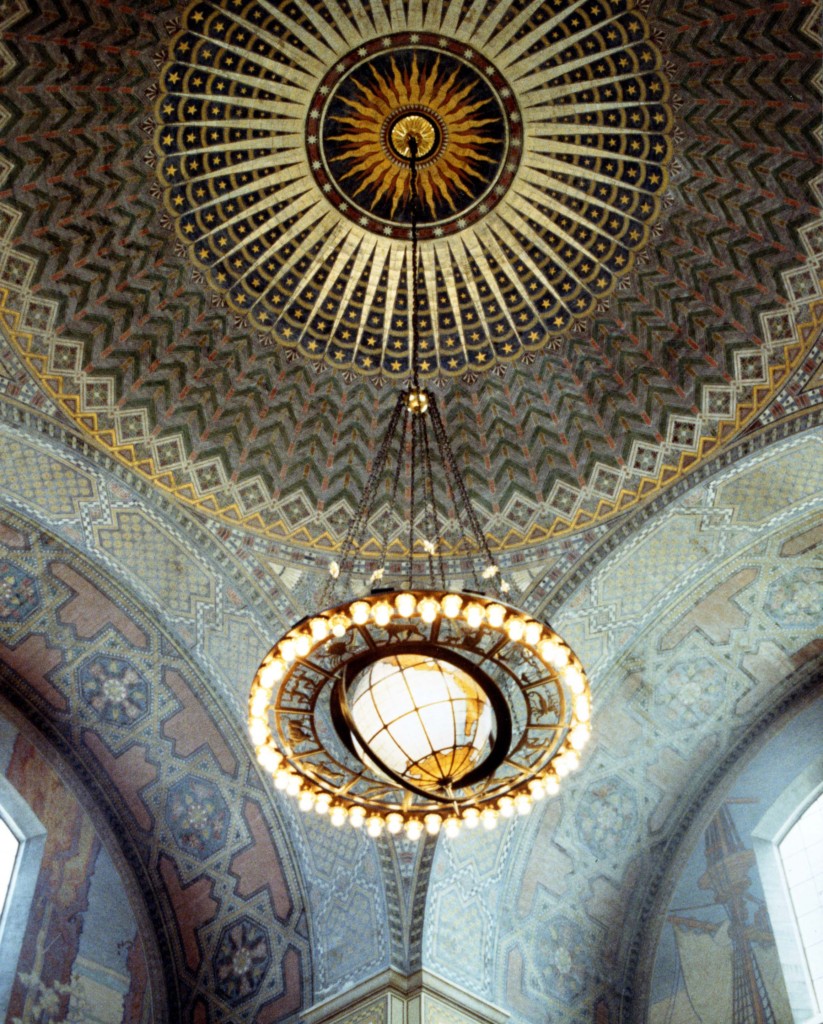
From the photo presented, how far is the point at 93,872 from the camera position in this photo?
11.9m

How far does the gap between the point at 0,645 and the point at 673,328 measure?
7.22 metres

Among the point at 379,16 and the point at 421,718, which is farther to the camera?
the point at 379,16

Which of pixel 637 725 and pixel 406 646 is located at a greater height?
pixel 637 725

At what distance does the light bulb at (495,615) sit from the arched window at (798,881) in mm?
5038

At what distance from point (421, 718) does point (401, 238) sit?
5248 mm

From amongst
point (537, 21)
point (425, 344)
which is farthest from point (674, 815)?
point (537, 21)

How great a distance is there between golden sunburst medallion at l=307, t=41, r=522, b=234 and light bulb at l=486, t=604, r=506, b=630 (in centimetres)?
486

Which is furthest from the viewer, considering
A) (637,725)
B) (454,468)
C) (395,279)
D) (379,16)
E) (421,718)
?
(637,725)

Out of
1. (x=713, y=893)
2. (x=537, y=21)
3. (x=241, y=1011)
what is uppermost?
(x=537, y=21)

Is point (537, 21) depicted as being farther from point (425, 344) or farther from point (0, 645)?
Result: point (0, 645)

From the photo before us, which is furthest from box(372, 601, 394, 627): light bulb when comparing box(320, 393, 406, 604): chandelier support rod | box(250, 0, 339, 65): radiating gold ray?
box(250, 0, 339, 65): radiating gold ray

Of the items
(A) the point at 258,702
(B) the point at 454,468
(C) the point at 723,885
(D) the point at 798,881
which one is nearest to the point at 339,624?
(A) the point at 258,702

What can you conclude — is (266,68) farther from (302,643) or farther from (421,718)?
(421,718)

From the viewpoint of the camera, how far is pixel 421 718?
868cm
